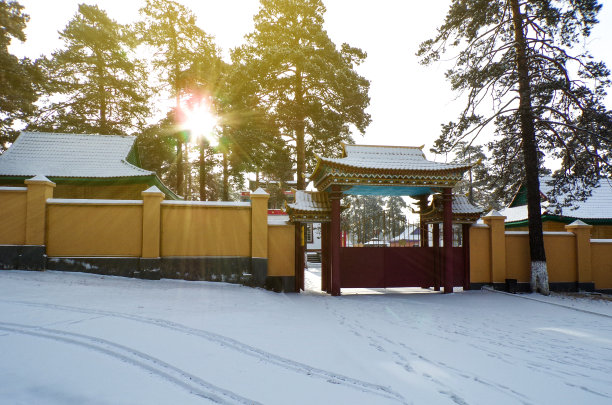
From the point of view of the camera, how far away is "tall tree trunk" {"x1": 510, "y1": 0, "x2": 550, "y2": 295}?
11.6 m

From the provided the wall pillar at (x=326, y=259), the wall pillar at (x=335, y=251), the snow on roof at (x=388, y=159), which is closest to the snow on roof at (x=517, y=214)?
the snow on roof at (x=388, y=159)

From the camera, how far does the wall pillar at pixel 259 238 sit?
33.8 feet

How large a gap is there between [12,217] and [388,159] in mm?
10637

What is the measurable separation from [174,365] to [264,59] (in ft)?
57.2

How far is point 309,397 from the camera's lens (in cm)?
357

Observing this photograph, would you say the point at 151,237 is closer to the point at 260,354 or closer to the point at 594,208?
the point at 260,354

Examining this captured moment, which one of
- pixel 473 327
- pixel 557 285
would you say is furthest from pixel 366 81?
pixel 473 327

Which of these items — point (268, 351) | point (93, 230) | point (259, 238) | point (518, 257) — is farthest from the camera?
point (518, 257)

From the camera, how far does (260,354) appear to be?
15.3ft

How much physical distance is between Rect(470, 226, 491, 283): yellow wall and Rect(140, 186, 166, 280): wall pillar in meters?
9.94

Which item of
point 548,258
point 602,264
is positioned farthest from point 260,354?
point 602,264

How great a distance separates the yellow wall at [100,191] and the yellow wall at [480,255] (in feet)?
42.9

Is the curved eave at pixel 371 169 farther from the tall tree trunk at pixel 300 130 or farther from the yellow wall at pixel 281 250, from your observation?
the tall tree trunk at pixel 300 130

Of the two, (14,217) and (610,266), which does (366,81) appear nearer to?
(610,266)
